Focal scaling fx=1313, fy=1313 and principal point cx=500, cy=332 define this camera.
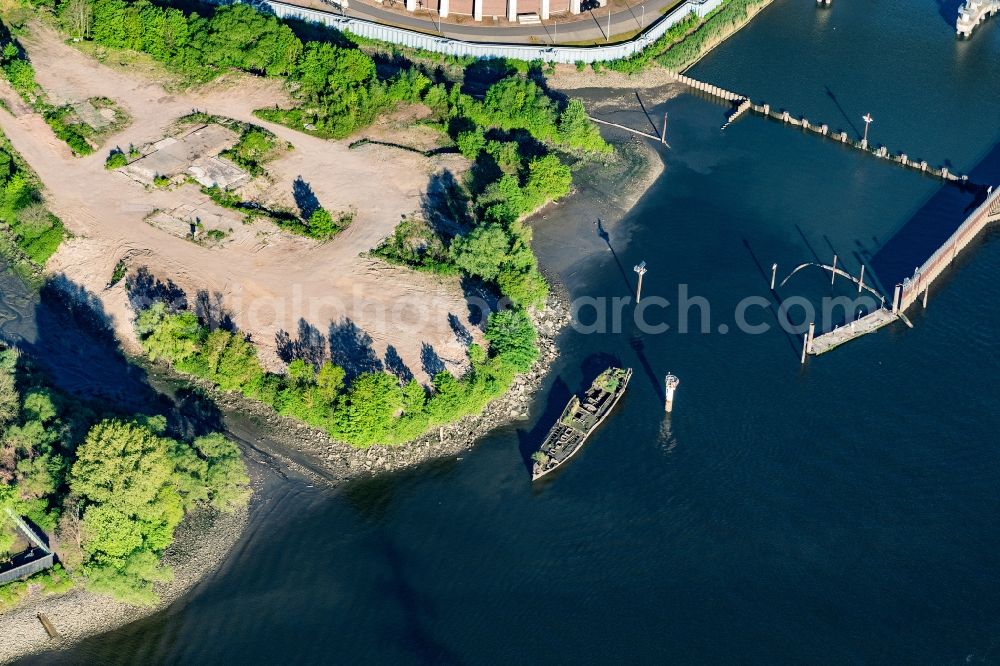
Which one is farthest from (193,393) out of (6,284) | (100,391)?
(6,284)

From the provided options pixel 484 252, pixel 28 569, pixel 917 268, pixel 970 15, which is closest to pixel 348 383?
pixel 484 252

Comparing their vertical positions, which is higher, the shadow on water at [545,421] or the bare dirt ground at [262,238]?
the bare dirt ground at [262,238]

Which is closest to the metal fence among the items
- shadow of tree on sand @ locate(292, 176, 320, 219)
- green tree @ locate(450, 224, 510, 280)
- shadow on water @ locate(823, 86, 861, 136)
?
green tree @ locate(450, 224, 510, 280)

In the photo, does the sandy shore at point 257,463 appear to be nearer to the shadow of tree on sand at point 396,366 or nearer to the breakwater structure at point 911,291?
the shadow of tree on sand at point 396,366

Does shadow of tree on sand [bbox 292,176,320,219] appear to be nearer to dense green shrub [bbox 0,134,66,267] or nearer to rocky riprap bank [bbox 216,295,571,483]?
dense green shrub [bbox 0,134,66,267]

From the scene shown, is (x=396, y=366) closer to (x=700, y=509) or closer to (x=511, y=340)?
(x=511, y=340)

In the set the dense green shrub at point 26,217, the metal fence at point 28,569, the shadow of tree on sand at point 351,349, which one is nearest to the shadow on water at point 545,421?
the shadow of tree on sand at point 351,349
